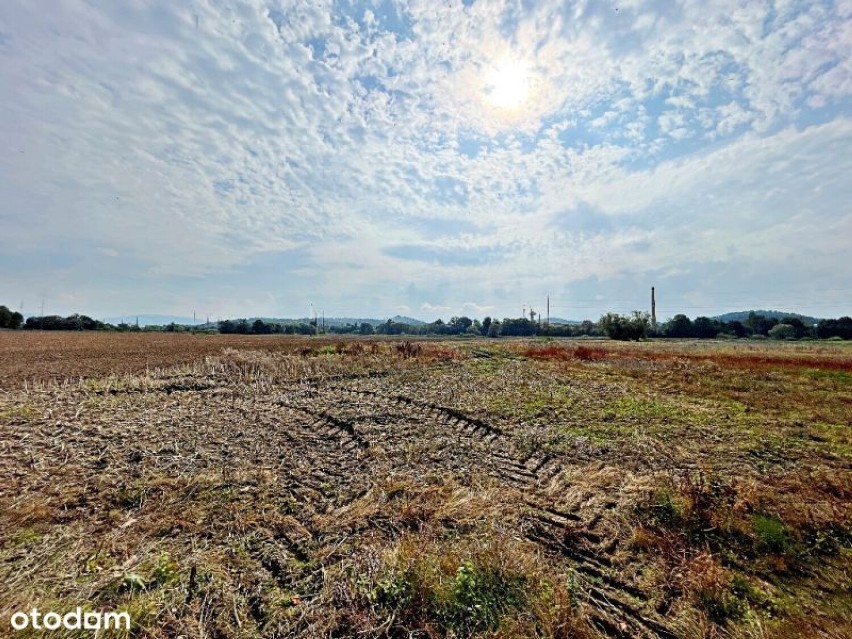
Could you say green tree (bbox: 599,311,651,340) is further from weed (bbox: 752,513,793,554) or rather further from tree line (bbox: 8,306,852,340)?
weed (bbox: 752,513,793,554)

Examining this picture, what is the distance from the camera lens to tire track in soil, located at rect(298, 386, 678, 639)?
336 cm

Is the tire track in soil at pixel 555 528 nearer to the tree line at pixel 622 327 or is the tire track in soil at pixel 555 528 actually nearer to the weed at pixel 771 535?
the weed at pixel 771 535

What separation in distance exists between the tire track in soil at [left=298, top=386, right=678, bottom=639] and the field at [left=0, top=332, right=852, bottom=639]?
0.10 feet

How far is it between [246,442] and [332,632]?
20.0 ft

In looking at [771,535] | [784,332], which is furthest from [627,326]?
[771,535]

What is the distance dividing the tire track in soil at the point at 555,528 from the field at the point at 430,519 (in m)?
0.03

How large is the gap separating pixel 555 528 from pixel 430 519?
1644mm

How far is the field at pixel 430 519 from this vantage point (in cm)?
333

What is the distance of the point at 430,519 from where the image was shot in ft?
16.1

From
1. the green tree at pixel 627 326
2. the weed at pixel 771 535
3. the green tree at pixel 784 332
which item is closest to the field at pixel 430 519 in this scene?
the weed at pixel 771 535

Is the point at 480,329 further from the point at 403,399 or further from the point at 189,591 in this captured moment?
the point at 189,591

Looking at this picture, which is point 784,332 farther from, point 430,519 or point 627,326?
point 430,519

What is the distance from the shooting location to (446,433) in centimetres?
922

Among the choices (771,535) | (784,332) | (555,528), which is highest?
(784,332)
